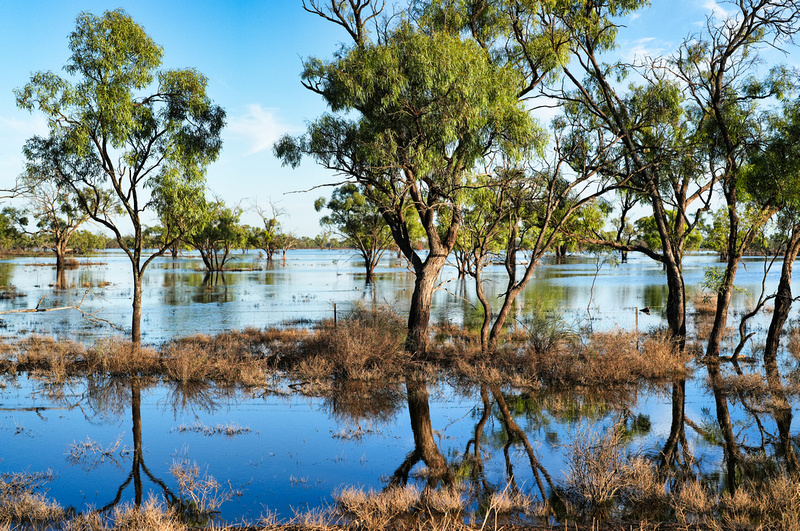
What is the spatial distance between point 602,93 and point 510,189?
18.0 feet

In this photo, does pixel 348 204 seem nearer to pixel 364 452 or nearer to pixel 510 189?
pixel 510 189

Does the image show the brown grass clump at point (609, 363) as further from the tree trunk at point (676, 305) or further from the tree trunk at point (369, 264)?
the tree trunk at point (369, 264)

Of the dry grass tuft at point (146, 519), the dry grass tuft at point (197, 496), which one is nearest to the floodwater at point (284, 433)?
the dry grass tuft at point (197, 496)

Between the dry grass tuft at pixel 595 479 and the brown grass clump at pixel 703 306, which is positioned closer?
the dry grass tuft at pixel 595 479

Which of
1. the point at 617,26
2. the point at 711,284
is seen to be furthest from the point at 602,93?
the point at 711,284

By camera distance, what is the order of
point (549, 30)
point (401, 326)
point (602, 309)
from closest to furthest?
point (549, 30), point (401, 326), point (602, 309)

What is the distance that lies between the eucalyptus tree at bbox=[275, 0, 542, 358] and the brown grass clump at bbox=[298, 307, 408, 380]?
994 mm

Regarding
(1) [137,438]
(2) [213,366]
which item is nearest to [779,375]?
(2) [213,366]

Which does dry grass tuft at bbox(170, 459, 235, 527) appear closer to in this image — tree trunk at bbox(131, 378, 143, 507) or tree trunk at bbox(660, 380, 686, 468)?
tree trunk at bbox(131, 378, 143, 507)

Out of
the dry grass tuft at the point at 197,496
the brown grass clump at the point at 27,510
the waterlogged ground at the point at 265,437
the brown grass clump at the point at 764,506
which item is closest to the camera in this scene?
the brown grass clump at the point at 764,506

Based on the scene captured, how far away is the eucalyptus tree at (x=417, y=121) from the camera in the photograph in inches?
540

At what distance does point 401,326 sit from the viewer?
1878 cm

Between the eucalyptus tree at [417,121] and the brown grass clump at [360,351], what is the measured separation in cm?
99

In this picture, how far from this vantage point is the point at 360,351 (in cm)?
1475
